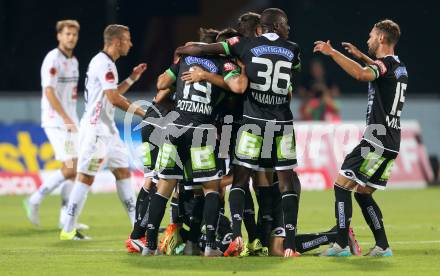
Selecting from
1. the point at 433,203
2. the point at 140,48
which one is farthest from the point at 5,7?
the point at 433,203

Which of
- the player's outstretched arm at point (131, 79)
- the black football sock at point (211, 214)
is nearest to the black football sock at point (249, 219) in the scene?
the black football sock at point (211, 214)

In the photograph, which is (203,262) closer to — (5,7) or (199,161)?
(199,161)

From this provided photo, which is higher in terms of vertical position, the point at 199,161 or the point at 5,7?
the point at 5,7

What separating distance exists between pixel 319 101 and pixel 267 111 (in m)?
12.5

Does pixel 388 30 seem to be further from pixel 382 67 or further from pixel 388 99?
pixel 388 99

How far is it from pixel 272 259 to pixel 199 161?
128 centimetres

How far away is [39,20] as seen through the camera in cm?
2412

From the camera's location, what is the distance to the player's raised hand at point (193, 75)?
1097 cm

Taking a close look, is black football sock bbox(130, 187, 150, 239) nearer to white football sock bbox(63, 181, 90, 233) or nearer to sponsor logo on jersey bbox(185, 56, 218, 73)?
white football sock bbox(63, 181, 90, 233)

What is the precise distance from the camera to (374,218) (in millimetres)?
11188

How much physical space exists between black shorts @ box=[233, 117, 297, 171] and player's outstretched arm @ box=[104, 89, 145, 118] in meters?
1.97

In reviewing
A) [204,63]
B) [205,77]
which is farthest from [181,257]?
[204,63]

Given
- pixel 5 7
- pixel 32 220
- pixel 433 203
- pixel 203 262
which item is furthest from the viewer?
pixel 5 7

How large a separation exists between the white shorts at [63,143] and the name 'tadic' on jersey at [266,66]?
465cm
